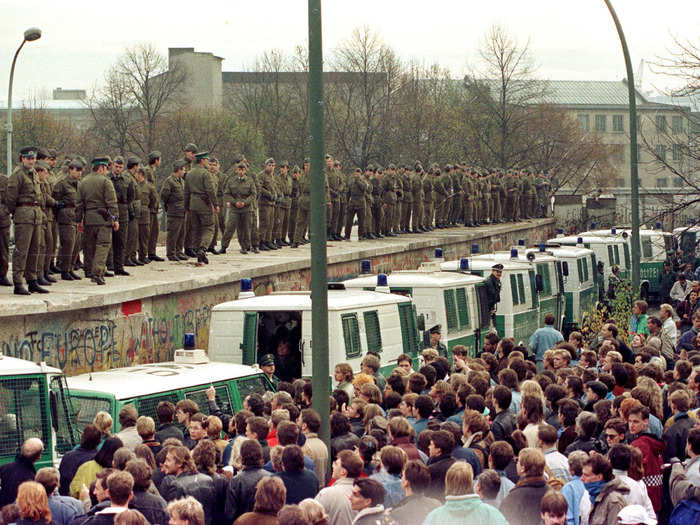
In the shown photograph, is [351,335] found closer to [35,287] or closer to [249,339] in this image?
[249,339]

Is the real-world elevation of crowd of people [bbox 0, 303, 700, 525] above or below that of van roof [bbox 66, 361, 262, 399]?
below

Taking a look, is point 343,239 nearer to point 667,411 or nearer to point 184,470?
point 667,411

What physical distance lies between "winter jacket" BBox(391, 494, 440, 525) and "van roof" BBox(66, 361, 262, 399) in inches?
154

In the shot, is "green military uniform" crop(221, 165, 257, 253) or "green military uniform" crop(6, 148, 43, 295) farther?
"green military uniform" crop(221, 165, 257, 253)

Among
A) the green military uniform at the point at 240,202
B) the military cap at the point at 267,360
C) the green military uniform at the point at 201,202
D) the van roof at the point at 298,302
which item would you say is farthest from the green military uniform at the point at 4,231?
the green military uniform at the point at 240,202

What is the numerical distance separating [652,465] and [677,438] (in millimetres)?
779

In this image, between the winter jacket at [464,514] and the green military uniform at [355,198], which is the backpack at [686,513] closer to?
the winter jacket at [464,514]

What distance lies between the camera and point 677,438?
32.3ft

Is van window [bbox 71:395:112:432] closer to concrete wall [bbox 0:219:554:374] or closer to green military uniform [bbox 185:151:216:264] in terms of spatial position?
concrete wall [bbox 0:219:554:374]

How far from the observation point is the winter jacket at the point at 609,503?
25.1 feet

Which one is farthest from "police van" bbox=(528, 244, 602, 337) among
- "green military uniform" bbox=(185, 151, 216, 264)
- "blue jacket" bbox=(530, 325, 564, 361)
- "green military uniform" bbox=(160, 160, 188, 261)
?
"green military uniform" bbox=(160, 160, 188, 261)

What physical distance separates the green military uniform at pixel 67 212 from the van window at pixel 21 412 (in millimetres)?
7346

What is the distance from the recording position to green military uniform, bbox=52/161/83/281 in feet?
54.6

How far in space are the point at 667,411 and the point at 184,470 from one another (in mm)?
5870
